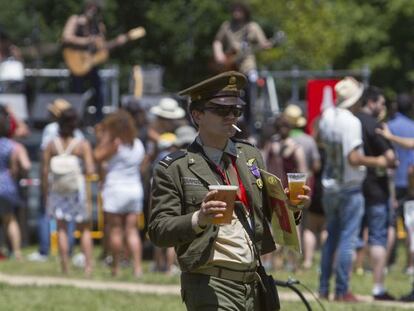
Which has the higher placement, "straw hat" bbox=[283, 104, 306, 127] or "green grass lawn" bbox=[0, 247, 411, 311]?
"straw hat" bbox=[283, 104, 306, 127]

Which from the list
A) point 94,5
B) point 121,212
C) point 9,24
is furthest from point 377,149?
point 9,24

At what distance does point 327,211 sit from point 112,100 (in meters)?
9.83

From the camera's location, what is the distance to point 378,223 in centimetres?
1208

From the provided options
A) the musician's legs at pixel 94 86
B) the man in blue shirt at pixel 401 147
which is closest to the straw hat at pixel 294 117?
the man in blue shirt at pixel 401 147

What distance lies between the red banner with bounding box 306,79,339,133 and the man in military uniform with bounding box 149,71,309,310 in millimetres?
9523

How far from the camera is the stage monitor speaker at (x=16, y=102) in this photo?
1898 cm

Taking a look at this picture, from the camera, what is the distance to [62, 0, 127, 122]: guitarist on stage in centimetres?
1922

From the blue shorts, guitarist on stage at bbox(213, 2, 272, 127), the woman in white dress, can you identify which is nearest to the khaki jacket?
the blue shorts

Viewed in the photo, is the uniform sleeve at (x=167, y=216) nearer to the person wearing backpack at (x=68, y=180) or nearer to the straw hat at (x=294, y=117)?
the person wearing backpack at (x=68, y=180)

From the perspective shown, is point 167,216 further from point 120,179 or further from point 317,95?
point 317,95

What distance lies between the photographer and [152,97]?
19766 millimetres

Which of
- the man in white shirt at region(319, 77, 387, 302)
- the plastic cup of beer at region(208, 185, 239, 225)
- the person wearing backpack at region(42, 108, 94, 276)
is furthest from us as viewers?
the person wearing backpack at region(42, 108, 94, 276)

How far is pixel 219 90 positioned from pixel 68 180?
753 centimetres

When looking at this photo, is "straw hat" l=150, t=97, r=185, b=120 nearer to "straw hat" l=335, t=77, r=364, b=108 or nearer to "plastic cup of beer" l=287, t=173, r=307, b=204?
"straw hat" l=335, t=77, r=364, b=108
